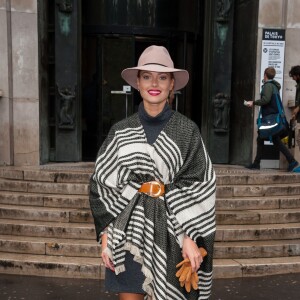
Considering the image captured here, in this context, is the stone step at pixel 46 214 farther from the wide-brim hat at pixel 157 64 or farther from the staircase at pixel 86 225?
the wide-brim hat at pixel 157 64

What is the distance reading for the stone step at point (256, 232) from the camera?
5611 millimetres

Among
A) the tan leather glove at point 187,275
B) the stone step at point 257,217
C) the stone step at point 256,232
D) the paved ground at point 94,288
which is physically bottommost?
the paved ground at point 94,288

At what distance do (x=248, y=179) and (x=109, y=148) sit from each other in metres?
4.55

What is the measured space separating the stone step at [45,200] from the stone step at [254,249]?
1.83 metres

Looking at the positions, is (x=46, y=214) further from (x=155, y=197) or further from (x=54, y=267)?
(x=155, y=197)

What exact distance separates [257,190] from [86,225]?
2.45m

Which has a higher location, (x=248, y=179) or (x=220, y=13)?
(x=220, y=13)

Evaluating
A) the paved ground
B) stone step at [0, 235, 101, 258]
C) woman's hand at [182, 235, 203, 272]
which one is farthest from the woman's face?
stone step at [0, 235, 101, 258]

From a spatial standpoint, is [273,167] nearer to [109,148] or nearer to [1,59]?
[1,59]

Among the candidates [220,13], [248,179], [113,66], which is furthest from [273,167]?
[113,66]

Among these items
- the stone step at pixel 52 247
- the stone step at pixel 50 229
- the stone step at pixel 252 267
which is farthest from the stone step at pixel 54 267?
the stone step at pixel 252 267

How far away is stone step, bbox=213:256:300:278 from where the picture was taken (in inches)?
196

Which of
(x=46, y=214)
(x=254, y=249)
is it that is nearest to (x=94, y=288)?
(x=46, y=214)

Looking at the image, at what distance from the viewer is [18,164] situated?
849cm
